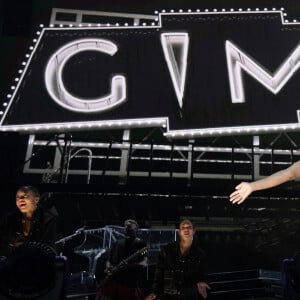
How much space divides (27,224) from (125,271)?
2.19 meters

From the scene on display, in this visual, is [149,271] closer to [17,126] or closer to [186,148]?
[186,148]

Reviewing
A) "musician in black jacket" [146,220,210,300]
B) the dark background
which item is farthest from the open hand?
the dark background

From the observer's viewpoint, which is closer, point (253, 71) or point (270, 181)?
point (270, 181)

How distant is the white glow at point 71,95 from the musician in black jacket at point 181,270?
5.77 meters

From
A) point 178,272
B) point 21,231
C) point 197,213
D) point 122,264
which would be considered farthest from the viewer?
point 197,213

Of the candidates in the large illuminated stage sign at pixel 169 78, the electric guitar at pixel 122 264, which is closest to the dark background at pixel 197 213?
the large illuminated stage sign at pixel 169 78

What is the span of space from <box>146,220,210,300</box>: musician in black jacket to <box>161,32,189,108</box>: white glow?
5.80 metres

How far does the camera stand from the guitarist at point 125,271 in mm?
5969

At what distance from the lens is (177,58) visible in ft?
35.9

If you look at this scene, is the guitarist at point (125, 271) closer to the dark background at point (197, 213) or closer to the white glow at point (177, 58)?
the dark background at point (197, 213)

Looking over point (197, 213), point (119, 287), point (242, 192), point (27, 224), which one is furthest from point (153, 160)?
point (242, 192)

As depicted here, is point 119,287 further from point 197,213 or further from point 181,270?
point 197,213

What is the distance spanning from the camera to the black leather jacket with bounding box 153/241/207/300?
488 centimetres

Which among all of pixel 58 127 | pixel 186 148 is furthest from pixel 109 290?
pixel 186 148
